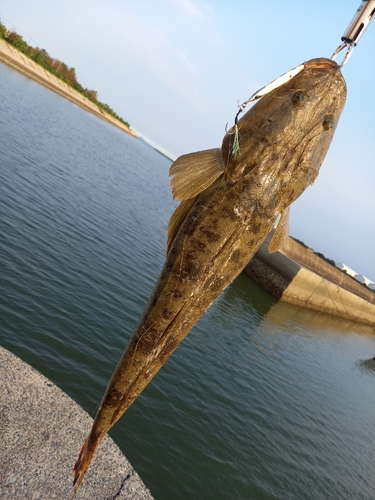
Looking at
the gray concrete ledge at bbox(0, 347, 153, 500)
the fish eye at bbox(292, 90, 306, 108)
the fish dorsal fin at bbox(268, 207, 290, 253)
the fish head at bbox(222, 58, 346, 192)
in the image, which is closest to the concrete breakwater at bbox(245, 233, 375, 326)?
the gray concrete ledge at bbox(0, 347, 153, 500)

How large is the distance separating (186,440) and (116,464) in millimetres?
4632

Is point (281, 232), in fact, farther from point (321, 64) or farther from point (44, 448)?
point (44, 448)

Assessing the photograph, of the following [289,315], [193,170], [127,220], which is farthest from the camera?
[289,315]

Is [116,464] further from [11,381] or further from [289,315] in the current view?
[289,315]

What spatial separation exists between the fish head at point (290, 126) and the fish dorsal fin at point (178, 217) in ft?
1.11

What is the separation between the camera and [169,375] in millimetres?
10992

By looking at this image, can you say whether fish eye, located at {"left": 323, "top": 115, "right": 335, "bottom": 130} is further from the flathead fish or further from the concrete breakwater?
the concrete breakwater

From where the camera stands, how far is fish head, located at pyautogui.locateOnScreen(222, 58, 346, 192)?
2.56 m

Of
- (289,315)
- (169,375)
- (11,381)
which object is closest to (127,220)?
(289,315)

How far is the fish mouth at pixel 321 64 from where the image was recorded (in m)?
2.62

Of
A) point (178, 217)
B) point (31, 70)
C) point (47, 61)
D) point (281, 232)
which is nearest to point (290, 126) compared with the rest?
point (281, 232)

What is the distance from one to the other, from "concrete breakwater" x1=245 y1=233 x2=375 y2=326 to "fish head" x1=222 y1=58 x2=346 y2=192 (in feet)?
81.0

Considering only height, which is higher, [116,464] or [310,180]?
[310,180]

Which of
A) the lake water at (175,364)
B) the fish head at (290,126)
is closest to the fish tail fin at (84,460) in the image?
the fish head at (290,126)
